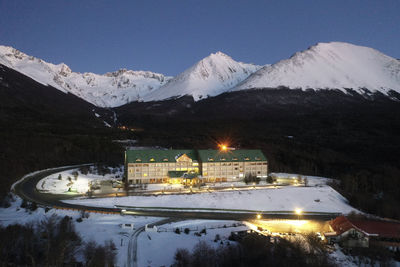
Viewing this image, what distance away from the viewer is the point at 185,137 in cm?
14875

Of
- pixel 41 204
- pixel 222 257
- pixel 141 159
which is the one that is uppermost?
pixel 141 159

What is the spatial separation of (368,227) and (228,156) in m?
33.3

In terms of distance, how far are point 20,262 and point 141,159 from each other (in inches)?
1432

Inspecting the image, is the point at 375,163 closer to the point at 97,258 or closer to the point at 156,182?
the point at 156,182

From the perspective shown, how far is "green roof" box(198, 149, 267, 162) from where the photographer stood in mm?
69200

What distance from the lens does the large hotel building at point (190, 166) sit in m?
65.8

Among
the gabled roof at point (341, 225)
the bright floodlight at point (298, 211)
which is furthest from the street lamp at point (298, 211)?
the gabled roof at point (341, 225)

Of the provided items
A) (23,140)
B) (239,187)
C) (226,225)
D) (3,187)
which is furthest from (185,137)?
(226,225)

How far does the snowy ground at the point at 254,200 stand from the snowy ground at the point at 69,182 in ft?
29.3

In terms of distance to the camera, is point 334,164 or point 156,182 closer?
point 156,182

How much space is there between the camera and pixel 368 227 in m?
41.8

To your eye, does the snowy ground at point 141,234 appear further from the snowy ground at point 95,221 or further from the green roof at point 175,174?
the green roof at point 175,174

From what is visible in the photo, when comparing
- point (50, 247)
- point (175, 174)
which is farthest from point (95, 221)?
point (175, 174)

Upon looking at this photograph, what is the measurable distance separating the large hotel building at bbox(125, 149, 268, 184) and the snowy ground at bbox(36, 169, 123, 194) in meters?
7.67
